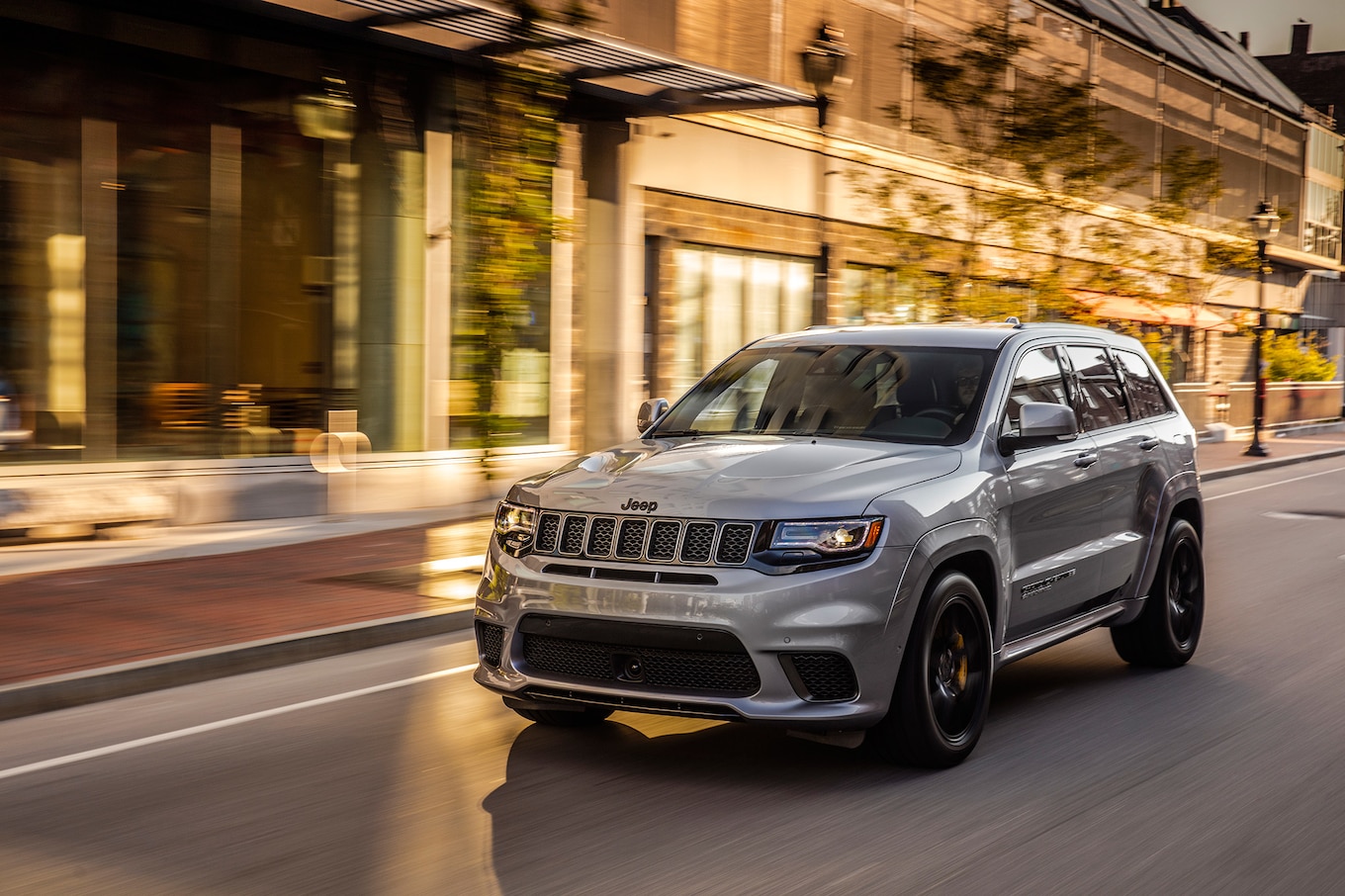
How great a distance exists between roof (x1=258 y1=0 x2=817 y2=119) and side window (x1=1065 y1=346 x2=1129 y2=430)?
21.1ft

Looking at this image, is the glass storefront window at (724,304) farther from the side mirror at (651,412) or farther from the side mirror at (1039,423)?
the side mirror at (1039,423)

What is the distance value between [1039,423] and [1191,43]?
4639 centimetres

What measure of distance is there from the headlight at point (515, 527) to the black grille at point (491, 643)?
310mm

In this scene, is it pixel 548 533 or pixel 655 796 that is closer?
pixel 655 796

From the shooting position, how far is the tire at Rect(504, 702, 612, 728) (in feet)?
21.6

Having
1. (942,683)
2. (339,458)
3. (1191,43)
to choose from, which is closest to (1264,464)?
(339,458)

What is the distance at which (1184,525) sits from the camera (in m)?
8.46

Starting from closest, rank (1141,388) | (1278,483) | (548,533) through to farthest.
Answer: (548,533) < (1141,388) < (1278,483)

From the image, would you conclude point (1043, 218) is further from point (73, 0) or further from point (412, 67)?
point (73, 0)

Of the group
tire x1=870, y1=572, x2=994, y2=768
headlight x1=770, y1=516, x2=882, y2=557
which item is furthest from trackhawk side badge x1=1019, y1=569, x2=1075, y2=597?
headlight x1=770, y1=516, x2=882, y2=557

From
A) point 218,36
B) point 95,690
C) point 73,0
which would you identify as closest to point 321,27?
point 218,36

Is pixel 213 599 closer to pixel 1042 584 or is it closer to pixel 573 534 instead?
pixel 573 534

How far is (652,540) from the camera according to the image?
5695mm

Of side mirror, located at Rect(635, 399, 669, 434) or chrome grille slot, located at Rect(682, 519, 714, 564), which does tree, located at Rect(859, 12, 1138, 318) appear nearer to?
side mirror, located at Rect(635, 399, 669, 434)
